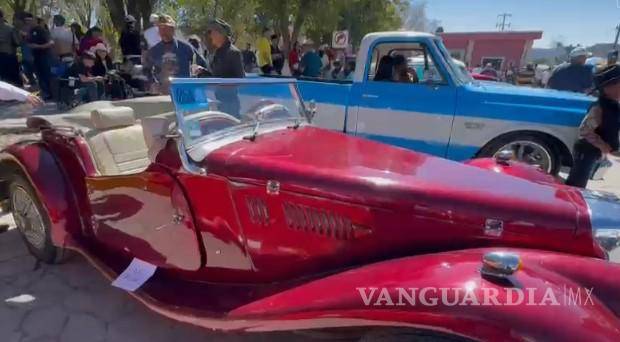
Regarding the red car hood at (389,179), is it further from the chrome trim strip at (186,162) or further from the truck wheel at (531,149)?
the truck wheel at (531,149)

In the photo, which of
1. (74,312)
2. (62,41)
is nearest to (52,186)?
(74,312)

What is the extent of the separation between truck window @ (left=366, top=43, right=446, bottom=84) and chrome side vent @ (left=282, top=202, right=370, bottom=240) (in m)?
3.85

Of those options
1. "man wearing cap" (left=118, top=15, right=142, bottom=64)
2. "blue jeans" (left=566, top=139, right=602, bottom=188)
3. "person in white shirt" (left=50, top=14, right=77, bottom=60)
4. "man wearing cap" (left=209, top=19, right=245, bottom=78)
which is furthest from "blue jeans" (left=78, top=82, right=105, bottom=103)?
"blue jeans" (left=566, top=139, right=602, bottom=188)

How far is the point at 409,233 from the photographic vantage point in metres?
1.93

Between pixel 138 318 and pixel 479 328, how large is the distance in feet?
7.02

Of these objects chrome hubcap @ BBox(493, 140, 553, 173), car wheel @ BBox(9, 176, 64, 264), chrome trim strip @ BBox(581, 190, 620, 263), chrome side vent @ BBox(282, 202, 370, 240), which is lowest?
car wheel @ BBox(9, 176, 64, 264)

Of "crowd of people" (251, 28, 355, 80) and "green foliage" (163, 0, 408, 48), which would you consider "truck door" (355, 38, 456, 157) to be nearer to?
"crowd of people" (251, 28, 355, 80)

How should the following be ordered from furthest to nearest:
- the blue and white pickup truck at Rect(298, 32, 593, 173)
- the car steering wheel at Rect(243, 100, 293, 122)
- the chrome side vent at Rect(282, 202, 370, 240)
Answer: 1. the blue and white pickup truck at Rect(298, 32, 593, 173)
2. the car steering wheel at Rect(243, 100, 293, 122)
3. the chrome side vent at Rect(282, 202, 370, 240)

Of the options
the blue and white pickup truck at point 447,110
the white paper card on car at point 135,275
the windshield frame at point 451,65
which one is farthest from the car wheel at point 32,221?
the windshield frame at point 451,65

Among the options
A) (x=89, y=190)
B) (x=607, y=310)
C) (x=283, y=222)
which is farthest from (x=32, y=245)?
(x=607, y=310)

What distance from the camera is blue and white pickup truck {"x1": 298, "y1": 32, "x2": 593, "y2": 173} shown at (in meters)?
5.11

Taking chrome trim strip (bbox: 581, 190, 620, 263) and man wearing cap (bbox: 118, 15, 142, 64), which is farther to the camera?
man wearing cap (bbox: 118, 15, 142, 64)

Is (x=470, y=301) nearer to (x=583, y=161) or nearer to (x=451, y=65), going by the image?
(x=583, y=161)

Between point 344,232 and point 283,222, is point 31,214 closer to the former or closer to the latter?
point 283,222
